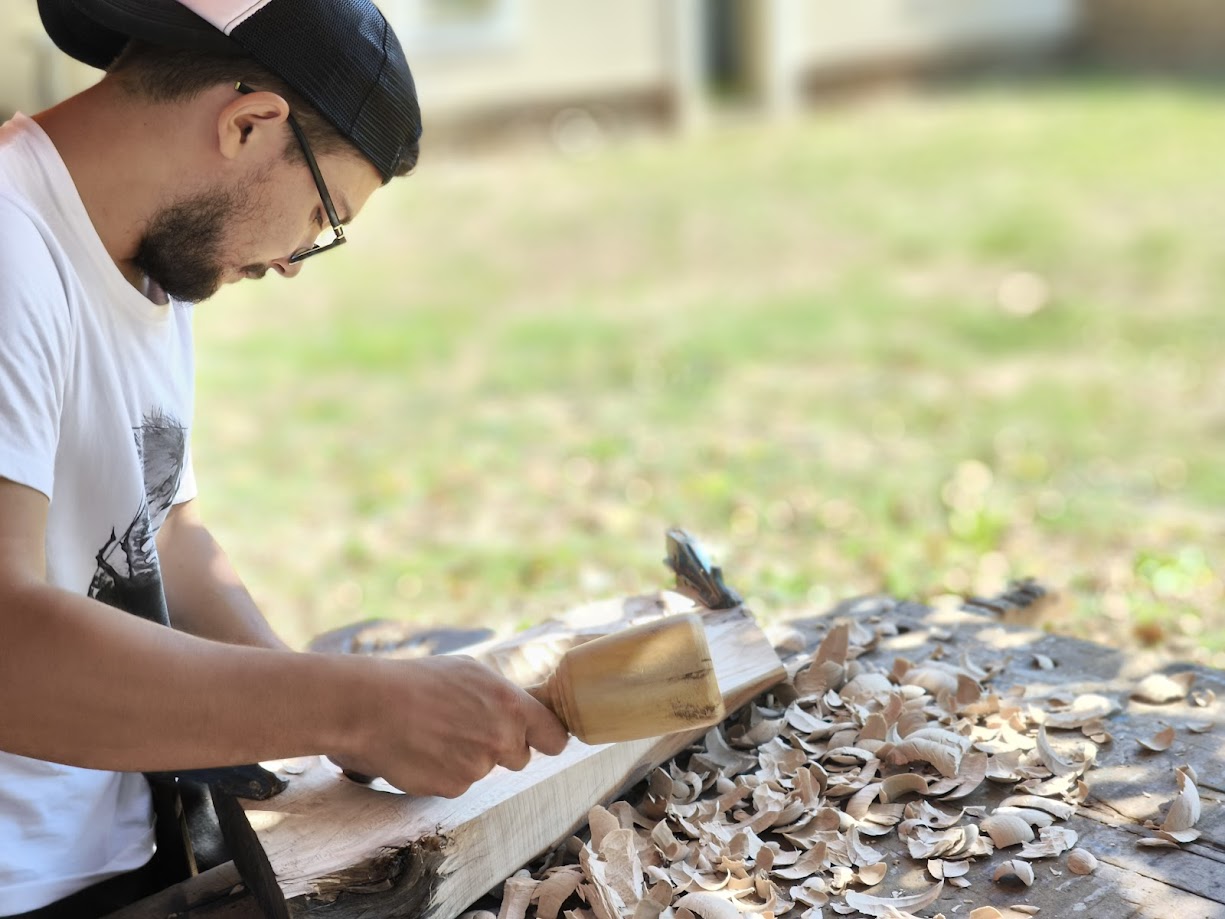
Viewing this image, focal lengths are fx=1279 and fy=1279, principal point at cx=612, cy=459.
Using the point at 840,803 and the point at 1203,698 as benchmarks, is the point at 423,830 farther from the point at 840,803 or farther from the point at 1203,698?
the point at 1203,698

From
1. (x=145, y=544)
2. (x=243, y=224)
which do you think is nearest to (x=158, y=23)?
(x=243, y=224)

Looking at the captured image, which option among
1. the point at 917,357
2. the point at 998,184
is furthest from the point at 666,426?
the point at 998,184

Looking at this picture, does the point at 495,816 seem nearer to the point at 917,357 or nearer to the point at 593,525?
the point at 593,525

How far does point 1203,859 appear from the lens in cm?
172

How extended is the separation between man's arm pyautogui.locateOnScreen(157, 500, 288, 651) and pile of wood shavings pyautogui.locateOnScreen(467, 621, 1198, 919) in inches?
24.8

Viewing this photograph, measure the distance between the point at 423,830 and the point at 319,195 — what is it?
0.85m

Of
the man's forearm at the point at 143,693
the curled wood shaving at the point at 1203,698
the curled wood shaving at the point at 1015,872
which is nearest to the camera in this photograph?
the man's forearm at the point at 143,693

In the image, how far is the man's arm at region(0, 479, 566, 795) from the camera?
1.35m

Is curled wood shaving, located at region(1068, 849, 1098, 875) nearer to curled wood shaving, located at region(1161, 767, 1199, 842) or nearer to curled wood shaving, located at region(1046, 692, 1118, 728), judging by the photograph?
curled wood shaving, located at region(1161, 767, 1199, 842)

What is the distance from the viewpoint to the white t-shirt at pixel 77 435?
1446 millimetres

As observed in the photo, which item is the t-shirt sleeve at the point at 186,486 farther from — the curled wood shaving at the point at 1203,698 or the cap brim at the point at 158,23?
the curled wood shaving at the point at 1203,698

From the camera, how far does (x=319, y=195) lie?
1703mm

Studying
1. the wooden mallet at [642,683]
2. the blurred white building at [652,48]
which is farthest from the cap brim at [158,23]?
the blurred white building at [652,48]

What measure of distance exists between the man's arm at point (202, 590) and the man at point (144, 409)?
7.8 inches
